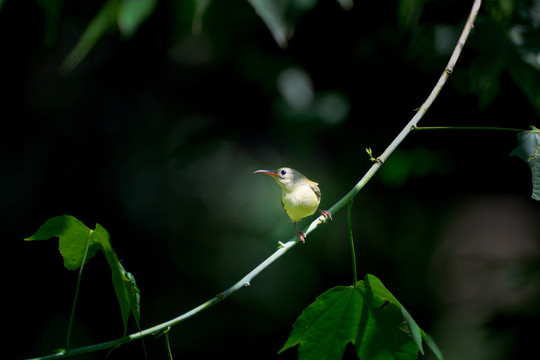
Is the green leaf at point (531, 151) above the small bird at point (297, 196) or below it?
above

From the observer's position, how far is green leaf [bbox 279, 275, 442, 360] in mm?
1316

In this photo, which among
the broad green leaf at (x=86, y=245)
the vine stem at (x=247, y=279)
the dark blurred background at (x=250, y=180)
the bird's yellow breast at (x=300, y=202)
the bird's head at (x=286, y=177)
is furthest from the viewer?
the dark blurred background at (x=250, y=180)

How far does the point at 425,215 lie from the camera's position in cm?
387

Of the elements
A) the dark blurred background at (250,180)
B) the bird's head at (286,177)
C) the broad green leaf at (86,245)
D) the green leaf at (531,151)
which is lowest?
the dark blurred background at (250,180)

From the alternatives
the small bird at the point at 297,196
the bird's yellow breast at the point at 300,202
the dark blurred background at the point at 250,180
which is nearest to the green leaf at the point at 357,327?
the small bird at the point at 297,196

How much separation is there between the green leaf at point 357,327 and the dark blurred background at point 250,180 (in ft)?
5.95

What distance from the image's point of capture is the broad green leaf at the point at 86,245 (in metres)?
1.24

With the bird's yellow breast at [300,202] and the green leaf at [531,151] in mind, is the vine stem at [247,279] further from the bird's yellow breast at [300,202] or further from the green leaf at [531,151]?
the bird's yellow breast at [300,202]

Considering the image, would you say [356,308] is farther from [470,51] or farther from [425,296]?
[425,296]

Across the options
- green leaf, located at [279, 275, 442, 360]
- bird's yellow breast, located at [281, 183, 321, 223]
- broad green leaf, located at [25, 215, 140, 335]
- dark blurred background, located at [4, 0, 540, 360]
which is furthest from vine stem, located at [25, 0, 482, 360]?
dark blurred background, located at [4, 0, 540, 360]

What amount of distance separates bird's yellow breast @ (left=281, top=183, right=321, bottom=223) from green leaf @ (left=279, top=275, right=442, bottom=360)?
60 centimetres

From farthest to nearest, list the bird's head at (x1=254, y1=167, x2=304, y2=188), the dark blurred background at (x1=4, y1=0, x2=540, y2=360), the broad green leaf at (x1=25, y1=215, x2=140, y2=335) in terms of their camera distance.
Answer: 1. the dark blurred background at (x1=4, y1=0, x2=540, y2=360)
2. the bird's head at (x1=254, y1=167, x2=304, y2=188)
3. the broad green leaf at (x1=25, y1=215, x2=140, y2=335)

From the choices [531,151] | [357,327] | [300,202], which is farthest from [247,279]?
[300,202]

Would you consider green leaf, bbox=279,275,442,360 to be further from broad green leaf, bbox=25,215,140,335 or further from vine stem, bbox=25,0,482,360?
broad green leaf, bbox=25,215,140,335
